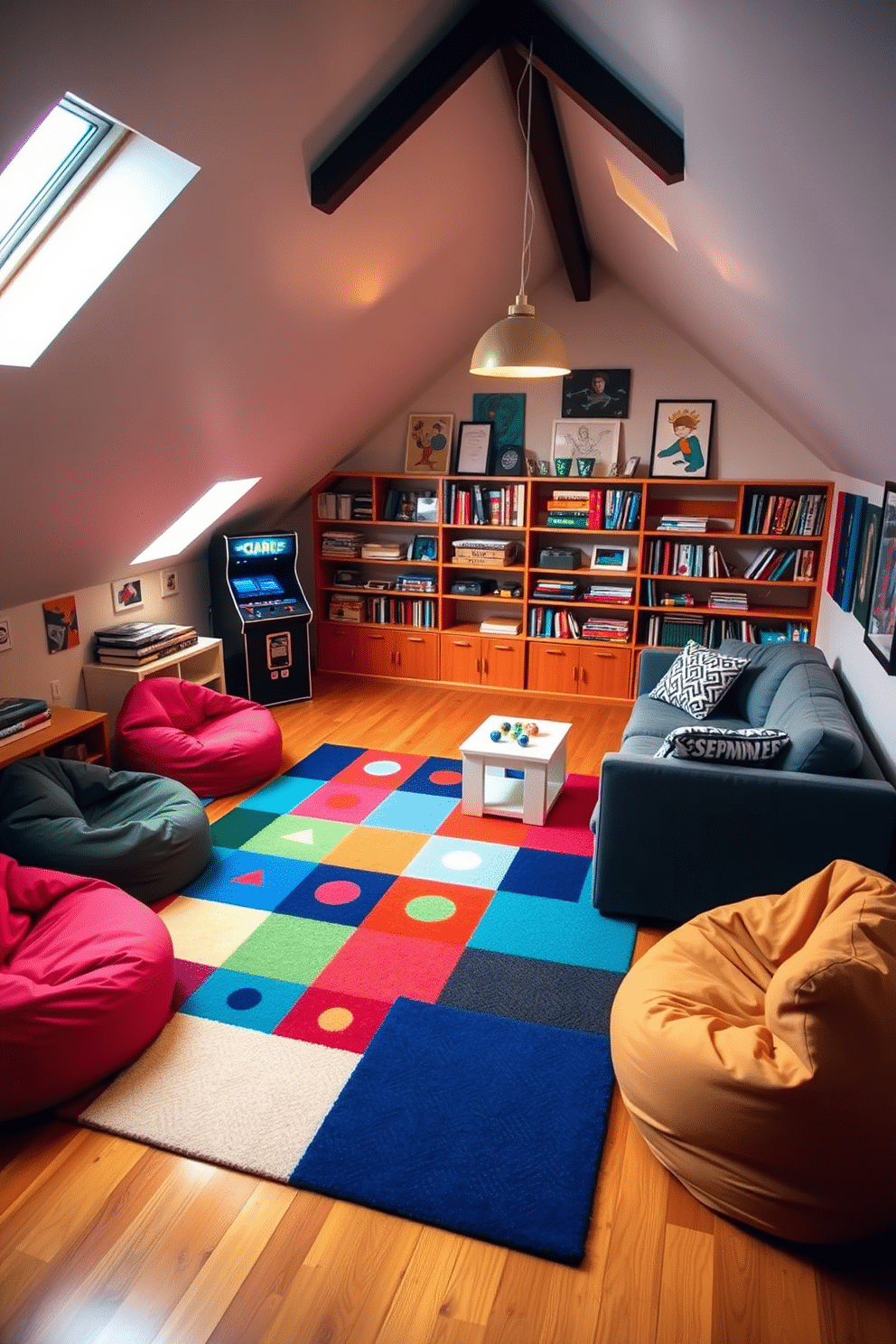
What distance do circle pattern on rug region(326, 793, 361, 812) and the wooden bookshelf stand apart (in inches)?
80.7

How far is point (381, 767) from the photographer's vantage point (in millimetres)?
5043

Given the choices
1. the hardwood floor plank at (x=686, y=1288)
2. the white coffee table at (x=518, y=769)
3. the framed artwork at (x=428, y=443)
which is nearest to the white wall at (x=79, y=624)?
the framed artwork at (x=428, y=443)

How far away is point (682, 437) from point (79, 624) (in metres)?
3.99

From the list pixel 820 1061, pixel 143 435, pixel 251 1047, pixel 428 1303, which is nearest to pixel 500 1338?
pixel 428 1303

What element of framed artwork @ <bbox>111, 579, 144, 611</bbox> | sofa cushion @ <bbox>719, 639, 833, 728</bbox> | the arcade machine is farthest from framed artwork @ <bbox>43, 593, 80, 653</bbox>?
sofa cushion @ <bbox>719, 639, 833, 728</bbox>

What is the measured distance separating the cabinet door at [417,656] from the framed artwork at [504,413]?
1.50m

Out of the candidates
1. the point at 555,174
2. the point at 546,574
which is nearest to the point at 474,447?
the point at 546,574

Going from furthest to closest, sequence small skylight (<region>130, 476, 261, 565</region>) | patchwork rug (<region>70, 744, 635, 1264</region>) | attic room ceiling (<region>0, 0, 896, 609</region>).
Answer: small skylight (<region>130, 476, 261, 565</region>) < patchwork rug (<region>70, 744, 635, 1264</region>) < attic room ceiling (<region>0, 0, 896, 609</region>)

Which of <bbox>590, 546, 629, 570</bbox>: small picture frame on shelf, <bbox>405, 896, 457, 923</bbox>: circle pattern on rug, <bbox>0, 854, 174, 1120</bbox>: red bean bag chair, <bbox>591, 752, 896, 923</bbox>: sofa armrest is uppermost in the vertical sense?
<bbox>590, 546, 629, 570</bbox>: small picture frame on shelf

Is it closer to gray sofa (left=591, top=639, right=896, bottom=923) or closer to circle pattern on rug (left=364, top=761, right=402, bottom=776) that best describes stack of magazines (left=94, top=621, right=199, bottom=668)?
circle pattern on rug (left=364, top=761, right=402, bottom=776)

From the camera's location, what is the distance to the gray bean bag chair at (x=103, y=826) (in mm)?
3459

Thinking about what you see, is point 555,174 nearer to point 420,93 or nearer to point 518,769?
point 420,93

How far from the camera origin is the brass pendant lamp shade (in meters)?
3.20

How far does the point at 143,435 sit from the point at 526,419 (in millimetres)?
3135
